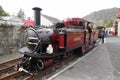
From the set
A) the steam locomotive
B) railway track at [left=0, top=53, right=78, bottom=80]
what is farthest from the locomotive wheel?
the steam locomotive

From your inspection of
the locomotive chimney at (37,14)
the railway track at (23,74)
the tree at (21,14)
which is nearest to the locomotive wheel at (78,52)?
the railway track at (23,74)

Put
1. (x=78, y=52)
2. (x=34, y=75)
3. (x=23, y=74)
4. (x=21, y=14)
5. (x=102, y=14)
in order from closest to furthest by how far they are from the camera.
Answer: (x=34, y=75), (x=23, y=74), (x=78, y=52), (x=21, y=14), (x=102, y=14)

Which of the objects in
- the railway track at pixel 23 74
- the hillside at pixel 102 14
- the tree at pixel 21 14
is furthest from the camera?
the hillside at pixel 102 14

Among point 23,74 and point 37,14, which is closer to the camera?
point 23,74

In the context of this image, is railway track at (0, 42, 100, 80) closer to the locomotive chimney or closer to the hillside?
the locomotive chimney

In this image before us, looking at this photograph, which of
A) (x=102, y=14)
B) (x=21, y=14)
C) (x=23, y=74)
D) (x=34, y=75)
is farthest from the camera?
(x=102, y=14)

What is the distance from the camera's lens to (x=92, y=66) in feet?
26.9

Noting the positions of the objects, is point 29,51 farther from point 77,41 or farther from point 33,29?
point 77,41

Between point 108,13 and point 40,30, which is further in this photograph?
point 108,13

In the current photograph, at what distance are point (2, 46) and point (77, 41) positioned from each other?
5036mm

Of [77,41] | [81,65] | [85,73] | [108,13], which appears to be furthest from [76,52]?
[108,13]

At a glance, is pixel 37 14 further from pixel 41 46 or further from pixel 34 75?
pixel 34 75

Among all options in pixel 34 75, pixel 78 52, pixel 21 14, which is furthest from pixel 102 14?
pixel 34 75

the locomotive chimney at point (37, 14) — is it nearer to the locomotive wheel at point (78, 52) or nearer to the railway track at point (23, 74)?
the railway track at point (23, 74)
